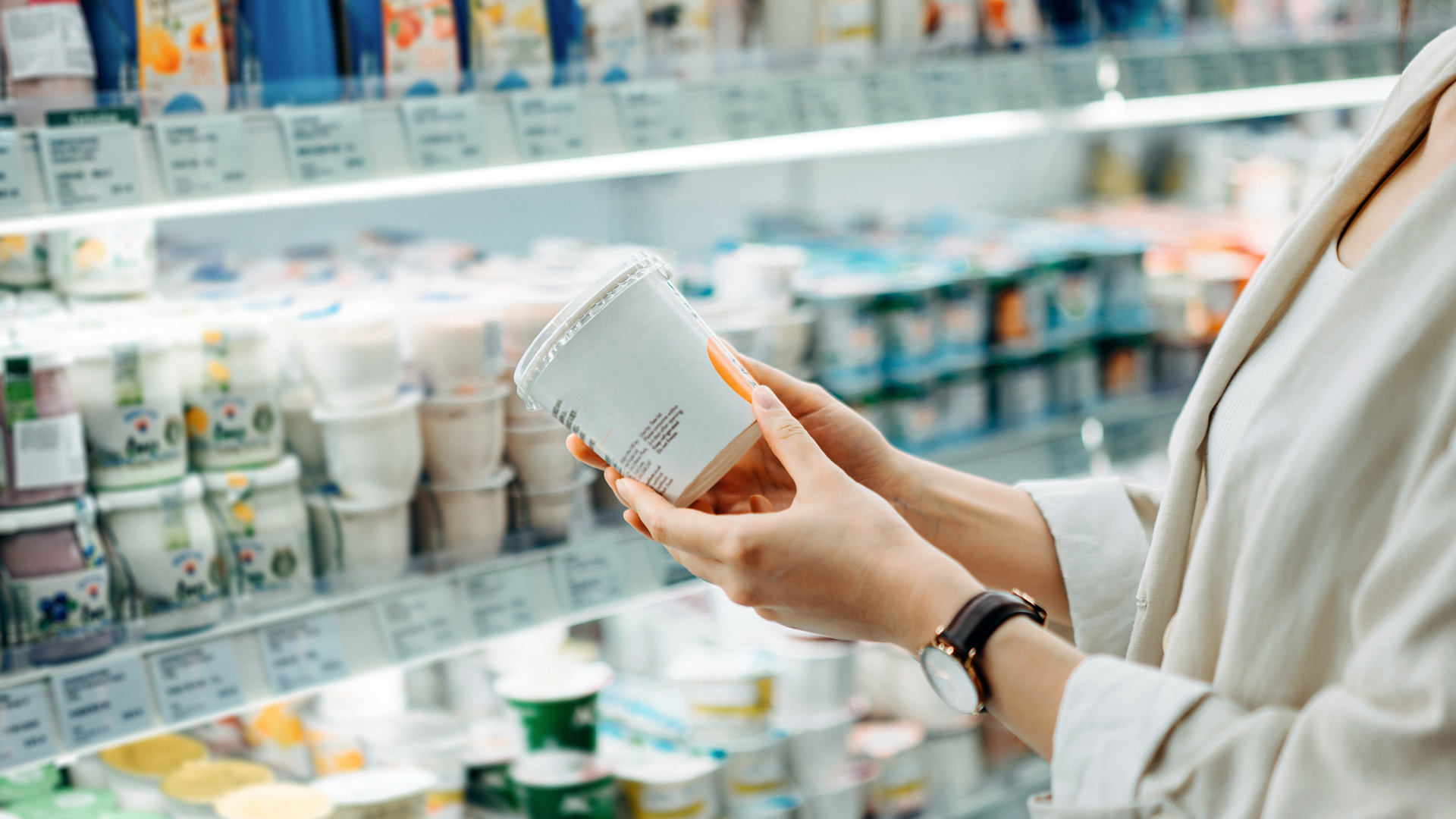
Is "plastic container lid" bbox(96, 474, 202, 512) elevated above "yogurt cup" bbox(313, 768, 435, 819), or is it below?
above

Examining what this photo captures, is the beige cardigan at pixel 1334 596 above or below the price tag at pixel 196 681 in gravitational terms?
above

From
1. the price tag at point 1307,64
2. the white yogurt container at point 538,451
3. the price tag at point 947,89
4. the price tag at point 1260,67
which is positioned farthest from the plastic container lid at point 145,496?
the price tag at point 1307,64

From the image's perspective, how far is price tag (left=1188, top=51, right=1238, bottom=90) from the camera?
1876 mm

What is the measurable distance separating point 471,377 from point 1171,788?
0.86m

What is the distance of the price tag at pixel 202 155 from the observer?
1.00 metres

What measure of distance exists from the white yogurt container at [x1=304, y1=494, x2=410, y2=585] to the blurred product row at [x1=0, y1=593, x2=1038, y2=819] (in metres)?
0.27

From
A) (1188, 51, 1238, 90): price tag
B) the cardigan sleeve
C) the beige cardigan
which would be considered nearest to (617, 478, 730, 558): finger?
the beige cardigan

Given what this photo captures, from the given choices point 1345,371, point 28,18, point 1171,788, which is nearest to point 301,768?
point 28,18

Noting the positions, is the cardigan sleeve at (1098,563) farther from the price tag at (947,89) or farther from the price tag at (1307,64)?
the price tag at (1307,64)

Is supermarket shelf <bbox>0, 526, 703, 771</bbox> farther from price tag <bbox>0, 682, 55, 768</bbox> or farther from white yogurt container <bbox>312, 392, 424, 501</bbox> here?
white yogurt container <bbox>312, 392, 424, 501</bbox>

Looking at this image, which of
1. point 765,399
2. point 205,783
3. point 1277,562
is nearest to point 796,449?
point 765,399

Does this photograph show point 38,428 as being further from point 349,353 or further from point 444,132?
point 444,132

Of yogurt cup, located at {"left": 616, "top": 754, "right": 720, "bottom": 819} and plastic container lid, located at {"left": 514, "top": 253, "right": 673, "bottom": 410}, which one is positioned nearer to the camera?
plastic container lid, located at {"left": 514, "top": 253, "right": 673, "bottom": 410}

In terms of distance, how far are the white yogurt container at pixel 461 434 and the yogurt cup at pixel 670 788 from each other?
1.63 ft
